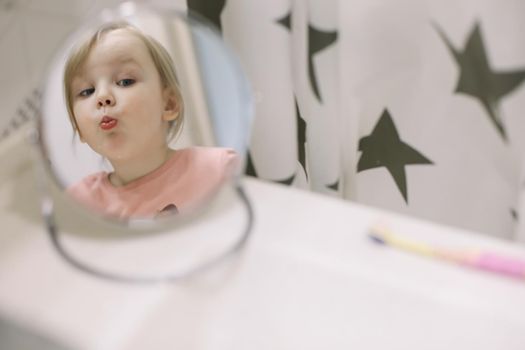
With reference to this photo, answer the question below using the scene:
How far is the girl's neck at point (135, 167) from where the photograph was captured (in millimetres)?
687

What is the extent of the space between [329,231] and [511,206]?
0.27 meters

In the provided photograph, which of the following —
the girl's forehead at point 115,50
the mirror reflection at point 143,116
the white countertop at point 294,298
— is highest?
the girl's forehead at point 115,50

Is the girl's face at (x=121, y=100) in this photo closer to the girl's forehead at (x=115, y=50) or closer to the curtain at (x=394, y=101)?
the girl's forehead at (x=115, y=50)

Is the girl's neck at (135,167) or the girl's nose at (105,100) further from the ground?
the girl's nose at (105,100)

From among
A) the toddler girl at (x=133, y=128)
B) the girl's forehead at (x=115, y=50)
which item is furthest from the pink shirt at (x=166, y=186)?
the girl's forehead at (x=115, y=50)

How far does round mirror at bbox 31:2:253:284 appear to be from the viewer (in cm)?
64

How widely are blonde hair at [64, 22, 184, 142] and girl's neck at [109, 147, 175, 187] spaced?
0.07ft

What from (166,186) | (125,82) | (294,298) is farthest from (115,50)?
(294,298)

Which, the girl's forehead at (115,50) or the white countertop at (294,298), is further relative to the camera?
the girl's forehead at (115,50)

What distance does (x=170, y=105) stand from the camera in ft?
2.32

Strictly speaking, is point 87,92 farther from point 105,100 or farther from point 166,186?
point 166,186

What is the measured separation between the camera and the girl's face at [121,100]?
0.66 m

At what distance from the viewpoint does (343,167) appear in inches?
33.7

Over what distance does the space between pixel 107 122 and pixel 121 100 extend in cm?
3
